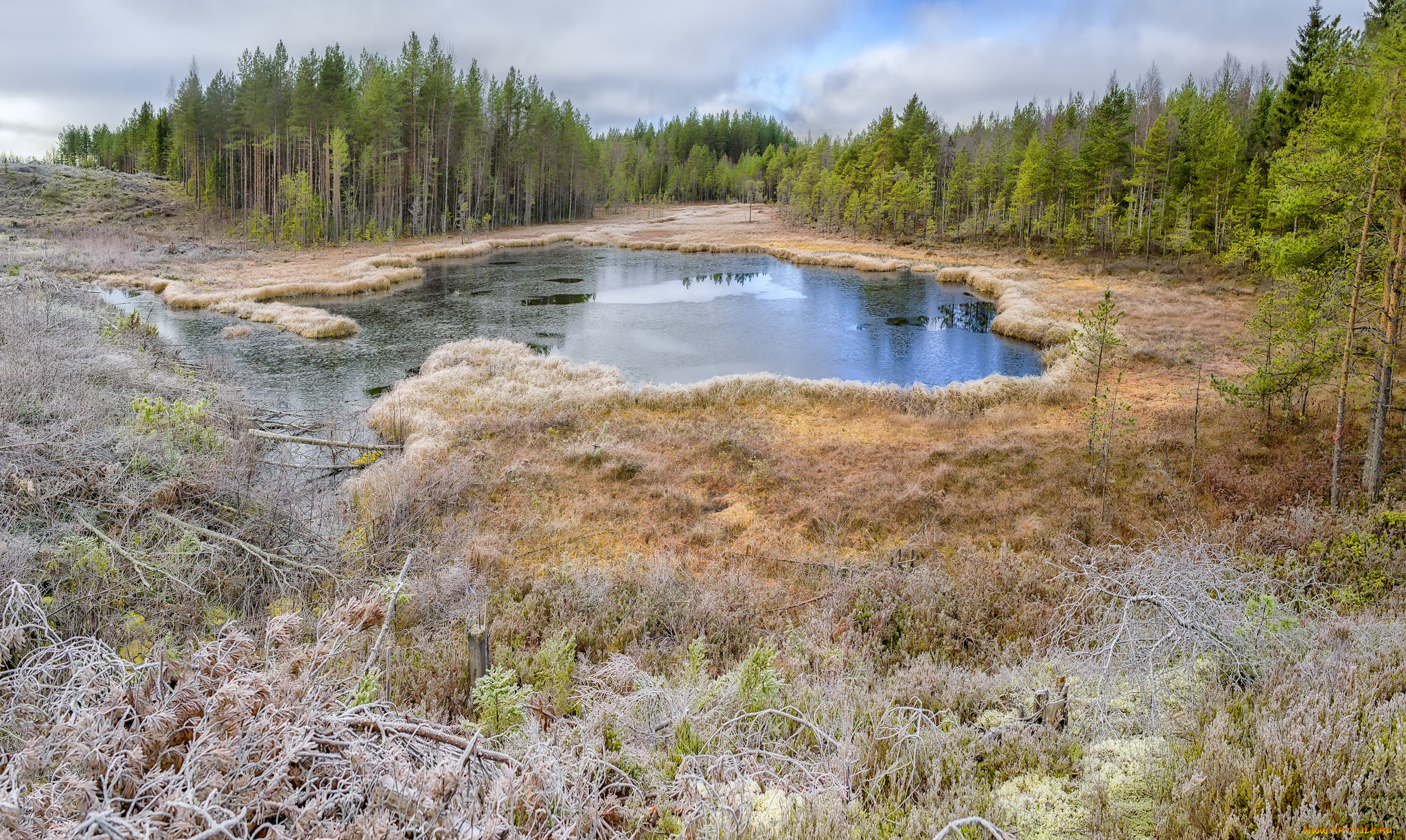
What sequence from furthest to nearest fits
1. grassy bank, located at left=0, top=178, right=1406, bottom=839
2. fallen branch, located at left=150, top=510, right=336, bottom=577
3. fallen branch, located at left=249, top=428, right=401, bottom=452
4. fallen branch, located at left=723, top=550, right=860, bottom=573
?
fallen branch, located at left=249, top=428, right=401, bottom=452
fallen branch, located at left=723, top=550, right=860, bottom=573
fallen branch, located at left=150, top=510, right=336, bottom=577
grassy bank, located at left=0, top=178, right=1406, bottom=839

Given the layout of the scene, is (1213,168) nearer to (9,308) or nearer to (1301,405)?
(1301,405)

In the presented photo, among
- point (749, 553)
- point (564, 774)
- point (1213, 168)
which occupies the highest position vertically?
point (1213, 168)

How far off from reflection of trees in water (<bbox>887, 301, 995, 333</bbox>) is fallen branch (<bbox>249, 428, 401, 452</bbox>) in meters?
24.6

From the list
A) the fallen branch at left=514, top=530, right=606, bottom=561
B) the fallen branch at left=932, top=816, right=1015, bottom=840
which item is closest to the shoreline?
the fallen branch at left=514, top=530, right=606, bottom=561

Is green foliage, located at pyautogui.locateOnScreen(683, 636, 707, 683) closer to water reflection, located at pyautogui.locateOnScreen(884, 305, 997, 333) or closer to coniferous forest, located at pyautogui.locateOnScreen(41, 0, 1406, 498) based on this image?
coniferous forest, located at pyautogui.locateOnScreen(41, 0, 1406, 498)

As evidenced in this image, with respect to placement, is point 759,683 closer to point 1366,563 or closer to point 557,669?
point 557,669

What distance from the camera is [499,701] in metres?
4.78

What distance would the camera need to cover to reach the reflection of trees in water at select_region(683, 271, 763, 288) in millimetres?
45125

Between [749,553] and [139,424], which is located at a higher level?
[139,424]

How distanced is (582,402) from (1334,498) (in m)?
16.4

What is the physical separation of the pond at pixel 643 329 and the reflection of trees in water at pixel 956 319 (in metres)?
0.14

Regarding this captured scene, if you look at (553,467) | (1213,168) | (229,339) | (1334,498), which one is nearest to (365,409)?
(553,467)

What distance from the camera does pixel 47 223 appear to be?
58156 mm

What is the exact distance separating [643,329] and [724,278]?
17683mm
